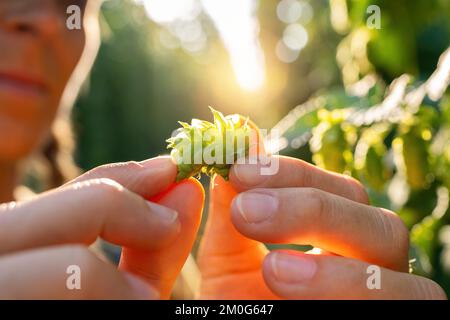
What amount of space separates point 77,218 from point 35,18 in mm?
1056

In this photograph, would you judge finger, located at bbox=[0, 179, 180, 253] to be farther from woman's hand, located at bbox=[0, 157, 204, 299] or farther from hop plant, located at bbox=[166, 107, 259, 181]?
hop plant, located at bbox=[166, 107, 259, 181]

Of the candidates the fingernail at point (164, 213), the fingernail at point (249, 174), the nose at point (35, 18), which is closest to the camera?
the fingernail at point (164, 213)

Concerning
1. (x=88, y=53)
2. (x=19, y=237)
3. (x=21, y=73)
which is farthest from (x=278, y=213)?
(x=88, y=53)

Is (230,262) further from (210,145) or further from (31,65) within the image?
(31,65)

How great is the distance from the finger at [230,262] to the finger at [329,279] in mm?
227

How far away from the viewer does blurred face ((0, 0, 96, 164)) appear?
4.63 feet

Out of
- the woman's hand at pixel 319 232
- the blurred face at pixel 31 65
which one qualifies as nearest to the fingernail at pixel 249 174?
the woman's hand at pixel 319 232

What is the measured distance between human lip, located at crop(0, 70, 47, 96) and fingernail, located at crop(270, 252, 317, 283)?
1.02 metres

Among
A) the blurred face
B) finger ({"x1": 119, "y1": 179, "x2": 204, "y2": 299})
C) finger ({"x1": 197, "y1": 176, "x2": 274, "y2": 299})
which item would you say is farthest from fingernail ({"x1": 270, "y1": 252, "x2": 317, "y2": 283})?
the blurred face

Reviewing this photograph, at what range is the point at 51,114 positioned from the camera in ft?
5.56

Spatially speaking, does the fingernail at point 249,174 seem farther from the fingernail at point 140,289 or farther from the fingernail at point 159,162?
the fingernail at point 140,289

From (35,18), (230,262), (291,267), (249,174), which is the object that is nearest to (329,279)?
(291,267)

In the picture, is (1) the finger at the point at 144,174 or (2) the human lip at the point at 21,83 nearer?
(1) the finger at the point at 144,174

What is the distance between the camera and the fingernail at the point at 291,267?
69cm
